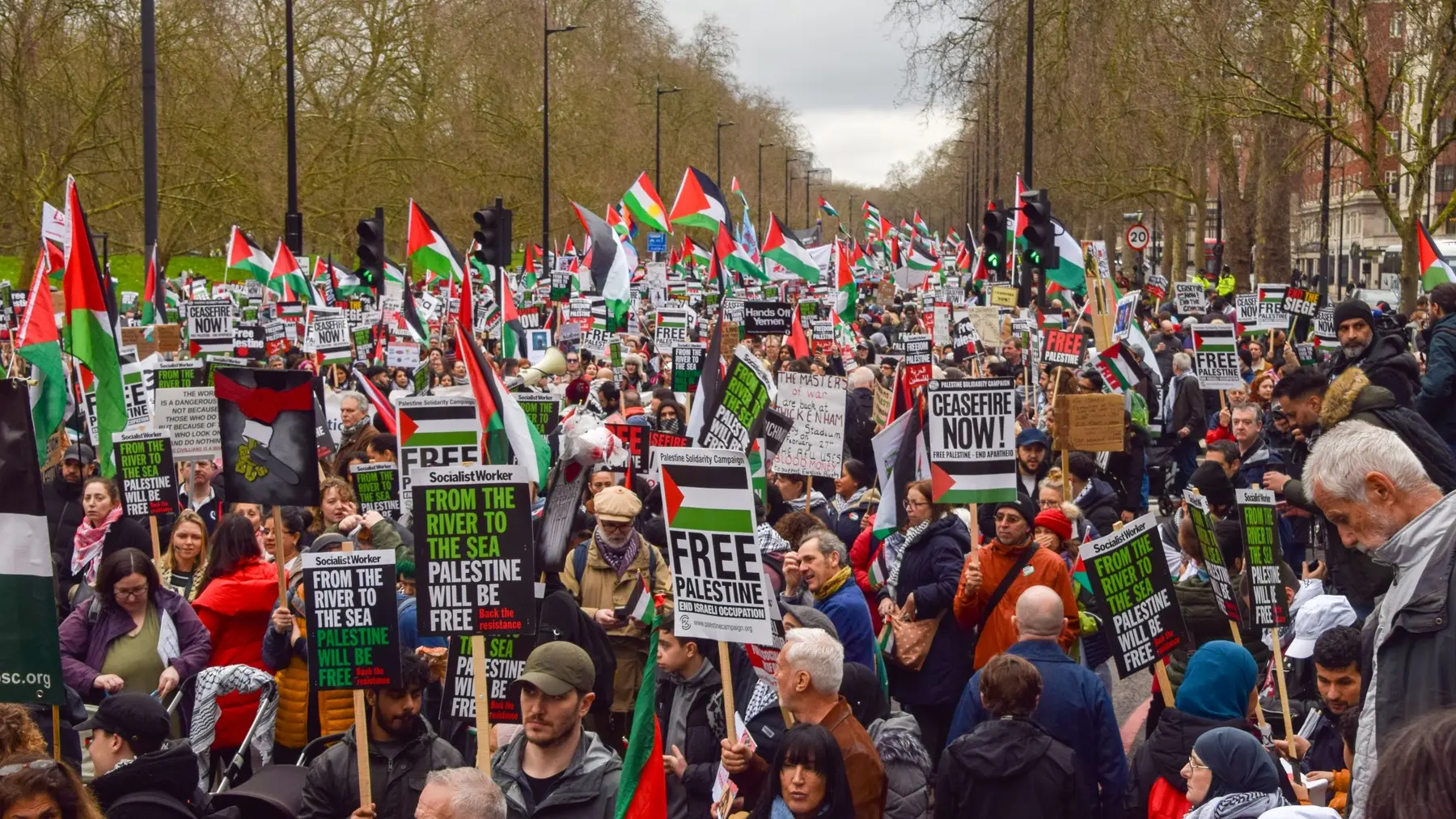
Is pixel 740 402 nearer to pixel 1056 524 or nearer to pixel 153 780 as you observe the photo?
pixel 1056 524

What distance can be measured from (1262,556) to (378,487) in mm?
4993

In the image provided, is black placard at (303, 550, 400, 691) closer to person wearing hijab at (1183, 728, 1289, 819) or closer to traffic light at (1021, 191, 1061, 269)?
person wearing hijab at (1183, 728, 1289, 819)

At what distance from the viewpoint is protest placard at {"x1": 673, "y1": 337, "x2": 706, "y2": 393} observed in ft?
49.4

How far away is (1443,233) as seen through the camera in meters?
76.6

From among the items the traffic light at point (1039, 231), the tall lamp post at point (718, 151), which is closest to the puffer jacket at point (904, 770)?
the traffic light at point (1039, 231)

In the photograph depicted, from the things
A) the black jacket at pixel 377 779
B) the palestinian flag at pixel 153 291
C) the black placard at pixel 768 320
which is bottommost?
the black jacket at pixel 377 779

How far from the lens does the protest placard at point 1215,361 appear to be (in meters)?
14.8

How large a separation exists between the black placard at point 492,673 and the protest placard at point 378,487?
11.0 feet

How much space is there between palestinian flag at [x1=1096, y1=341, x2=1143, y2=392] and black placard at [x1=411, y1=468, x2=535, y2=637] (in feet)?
28.1

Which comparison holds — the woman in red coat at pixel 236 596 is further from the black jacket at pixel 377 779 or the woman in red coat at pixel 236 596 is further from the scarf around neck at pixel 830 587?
the scarf around neck at pixel 830 587

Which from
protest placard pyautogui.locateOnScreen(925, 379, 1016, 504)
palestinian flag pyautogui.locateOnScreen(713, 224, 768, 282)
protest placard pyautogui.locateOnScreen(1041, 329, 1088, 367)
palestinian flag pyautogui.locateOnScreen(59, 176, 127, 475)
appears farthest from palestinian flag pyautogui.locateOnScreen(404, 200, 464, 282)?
protest placard pyautogui.locateOnScreen(925, 379, 1016, 504)

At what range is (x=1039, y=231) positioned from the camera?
21.2 metres

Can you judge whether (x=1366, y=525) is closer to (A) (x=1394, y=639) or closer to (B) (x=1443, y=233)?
(A) (x=1394, y=639)

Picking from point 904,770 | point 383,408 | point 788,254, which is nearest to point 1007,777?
point 904,770
